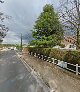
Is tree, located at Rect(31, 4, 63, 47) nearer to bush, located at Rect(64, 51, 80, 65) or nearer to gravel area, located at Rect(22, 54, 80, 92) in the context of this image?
bush, located at Rect(64, 51, 80, 65)

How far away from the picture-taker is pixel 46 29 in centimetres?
5744

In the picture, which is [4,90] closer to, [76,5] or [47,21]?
[76,5]

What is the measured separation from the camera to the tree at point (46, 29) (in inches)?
2199

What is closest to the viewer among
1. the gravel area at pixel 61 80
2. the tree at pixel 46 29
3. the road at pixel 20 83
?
the road at pixel 20 83

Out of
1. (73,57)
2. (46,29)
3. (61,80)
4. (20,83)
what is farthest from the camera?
(46,29)

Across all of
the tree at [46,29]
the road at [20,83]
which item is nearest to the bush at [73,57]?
the road at [20,83]

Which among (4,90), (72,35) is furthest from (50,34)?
(4,90)

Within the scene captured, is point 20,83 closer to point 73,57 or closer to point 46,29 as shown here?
point 73,57

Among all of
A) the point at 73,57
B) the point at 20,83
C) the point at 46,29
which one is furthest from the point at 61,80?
the point at 46,29

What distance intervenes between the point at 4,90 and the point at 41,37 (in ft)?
151

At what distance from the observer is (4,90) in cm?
1209

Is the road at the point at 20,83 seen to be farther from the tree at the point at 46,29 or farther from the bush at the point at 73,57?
the tree at the point at 46,29

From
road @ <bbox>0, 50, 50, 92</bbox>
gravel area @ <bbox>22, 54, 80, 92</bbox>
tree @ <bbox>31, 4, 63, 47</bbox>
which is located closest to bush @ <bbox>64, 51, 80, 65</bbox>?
gravel area @ <bbox>22, 54, 80, 92</bbox>

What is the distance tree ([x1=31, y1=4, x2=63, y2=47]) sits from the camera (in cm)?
5584
